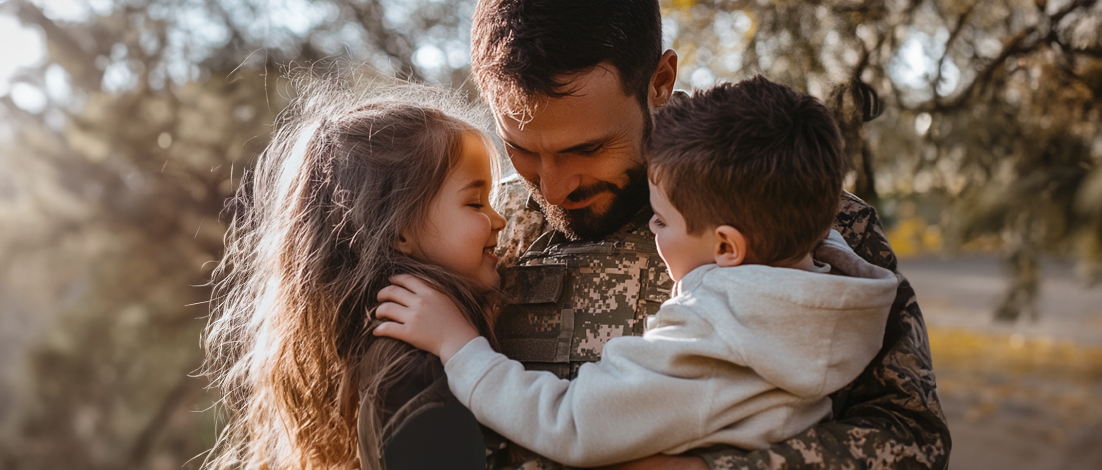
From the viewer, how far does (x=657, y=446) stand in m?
1.44

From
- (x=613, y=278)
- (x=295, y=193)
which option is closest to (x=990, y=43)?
(x=613, y=278)

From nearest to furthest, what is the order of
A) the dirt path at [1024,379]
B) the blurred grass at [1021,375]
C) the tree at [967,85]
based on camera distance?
the tree at [967,85]
the dirt path at [1024,379]
the blurred grass at [1021,375]

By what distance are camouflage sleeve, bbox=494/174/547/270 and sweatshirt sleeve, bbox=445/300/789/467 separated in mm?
826

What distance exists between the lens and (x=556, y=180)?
6.74ft

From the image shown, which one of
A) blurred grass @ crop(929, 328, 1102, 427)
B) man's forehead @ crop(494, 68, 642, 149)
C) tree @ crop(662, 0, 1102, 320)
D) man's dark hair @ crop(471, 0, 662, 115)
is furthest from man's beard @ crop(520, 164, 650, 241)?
blurred grass @ crop(929, 328, 1102, 427)

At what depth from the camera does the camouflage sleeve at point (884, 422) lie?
1.47 meters

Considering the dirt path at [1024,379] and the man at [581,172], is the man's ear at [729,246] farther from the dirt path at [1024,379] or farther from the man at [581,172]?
the dirt path at [1024,379]

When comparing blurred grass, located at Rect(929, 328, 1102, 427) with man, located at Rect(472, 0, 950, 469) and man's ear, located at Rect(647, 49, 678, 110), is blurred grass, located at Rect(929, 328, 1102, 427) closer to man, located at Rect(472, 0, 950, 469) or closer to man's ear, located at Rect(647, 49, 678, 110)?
man's ear, located at Rect(647, 49, 678, 110)

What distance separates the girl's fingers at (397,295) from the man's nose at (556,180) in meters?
0.49

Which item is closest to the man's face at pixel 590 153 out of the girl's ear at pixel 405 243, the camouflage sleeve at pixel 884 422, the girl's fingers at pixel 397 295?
the girl's ear at pixel 405 243

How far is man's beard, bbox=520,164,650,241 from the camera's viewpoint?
2049 millimetres

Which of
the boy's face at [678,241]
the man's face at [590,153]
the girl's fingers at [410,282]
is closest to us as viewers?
the boy's face at [678,241]

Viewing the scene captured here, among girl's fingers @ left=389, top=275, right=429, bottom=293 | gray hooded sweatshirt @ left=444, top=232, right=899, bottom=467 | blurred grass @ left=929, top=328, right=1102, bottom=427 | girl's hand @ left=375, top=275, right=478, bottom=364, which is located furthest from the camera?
blurred grass @ left=929, top=328, right=1102, bottom=427

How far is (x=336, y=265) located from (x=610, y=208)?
0.71 meters
